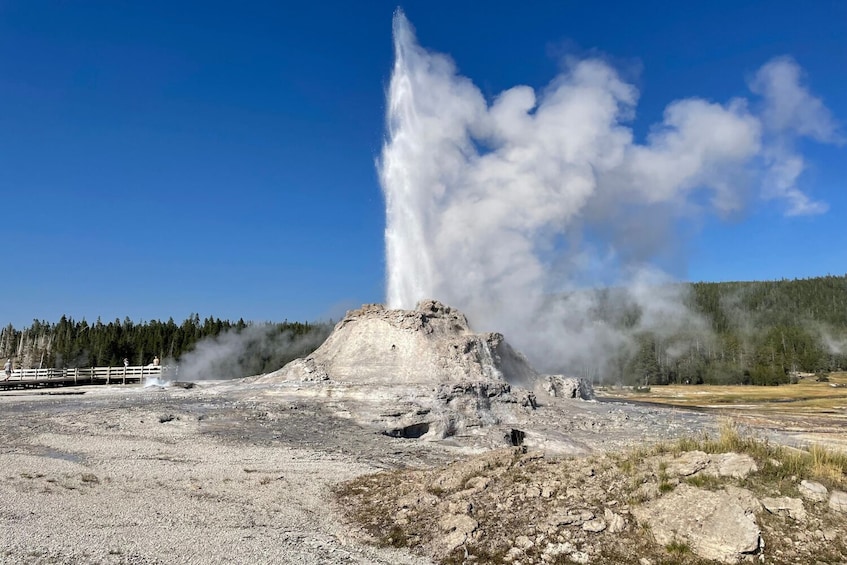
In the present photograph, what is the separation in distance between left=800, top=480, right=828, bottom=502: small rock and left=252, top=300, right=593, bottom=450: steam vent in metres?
13.0

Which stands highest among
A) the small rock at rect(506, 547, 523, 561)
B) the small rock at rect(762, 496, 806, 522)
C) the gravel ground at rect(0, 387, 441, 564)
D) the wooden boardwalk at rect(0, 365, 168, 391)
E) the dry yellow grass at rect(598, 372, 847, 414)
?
the wooden boardwalk at rect(0, 365, 168, 391)

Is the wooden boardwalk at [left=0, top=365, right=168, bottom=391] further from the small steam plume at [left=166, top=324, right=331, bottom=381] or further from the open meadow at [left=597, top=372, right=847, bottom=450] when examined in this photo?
the open meadow at [left=597, top=372, right=847, bottom=450]

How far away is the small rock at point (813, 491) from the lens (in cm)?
843

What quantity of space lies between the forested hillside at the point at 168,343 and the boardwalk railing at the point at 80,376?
23828mm

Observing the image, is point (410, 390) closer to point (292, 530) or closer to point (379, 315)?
point (379, 315)

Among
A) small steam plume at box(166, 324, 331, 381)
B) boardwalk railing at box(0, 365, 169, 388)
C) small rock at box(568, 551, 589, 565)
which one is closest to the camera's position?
small rock at box(568, 551, 589, 565)

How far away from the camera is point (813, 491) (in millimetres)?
8523

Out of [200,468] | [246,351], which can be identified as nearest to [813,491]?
[200,468]

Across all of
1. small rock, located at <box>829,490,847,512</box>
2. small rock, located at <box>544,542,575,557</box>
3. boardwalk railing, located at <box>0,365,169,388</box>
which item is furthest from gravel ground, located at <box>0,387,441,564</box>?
boardwalk railing, located at <box>0,365,169,388</box>

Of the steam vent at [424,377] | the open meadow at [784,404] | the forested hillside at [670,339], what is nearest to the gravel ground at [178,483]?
the steam vent at [424,377]

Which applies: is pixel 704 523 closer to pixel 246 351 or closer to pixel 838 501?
pixel 838 501

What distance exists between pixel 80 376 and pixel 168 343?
3811 cm

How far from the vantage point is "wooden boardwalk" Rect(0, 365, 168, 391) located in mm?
39562

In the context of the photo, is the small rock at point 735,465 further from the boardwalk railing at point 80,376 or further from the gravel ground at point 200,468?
the boardwalk railing at point 80,376
